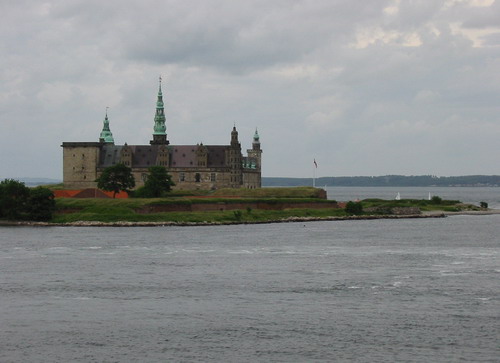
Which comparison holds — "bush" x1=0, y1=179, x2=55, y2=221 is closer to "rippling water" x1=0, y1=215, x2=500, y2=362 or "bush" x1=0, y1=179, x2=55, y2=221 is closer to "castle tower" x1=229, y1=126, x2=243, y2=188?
"rippling water" x1=0, y1=215, x2=500, y2=362

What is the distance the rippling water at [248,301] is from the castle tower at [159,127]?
101 metres

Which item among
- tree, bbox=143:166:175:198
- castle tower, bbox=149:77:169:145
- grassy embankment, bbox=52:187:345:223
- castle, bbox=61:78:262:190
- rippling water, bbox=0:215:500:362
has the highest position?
castle tower, bbox=149:77:169:145

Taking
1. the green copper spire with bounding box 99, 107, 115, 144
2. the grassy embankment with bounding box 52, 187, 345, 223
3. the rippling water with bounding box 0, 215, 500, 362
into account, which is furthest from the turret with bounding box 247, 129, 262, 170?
the rippling water with bounding box 0, 215, 500, 362

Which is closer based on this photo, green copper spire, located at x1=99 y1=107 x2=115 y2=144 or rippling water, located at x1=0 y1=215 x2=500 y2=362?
rippling water, located at x1=0 y1=215 x2=500 y2=362

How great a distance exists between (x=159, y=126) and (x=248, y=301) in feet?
462

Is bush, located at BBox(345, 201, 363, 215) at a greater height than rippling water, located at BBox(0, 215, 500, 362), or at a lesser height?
greater

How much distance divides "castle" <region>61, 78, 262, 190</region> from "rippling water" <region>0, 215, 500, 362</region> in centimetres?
8826

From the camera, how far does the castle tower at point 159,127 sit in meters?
184

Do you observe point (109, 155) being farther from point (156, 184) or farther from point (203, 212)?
point (203, 212)

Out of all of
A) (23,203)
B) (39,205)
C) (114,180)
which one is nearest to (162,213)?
(39,205)

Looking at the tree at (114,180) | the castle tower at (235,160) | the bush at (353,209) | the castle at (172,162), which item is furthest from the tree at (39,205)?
the castle tower at (235,160)

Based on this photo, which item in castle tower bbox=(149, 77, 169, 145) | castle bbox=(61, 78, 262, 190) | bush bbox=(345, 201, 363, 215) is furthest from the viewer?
castle tower bbox=(149, 77, 169, 145)

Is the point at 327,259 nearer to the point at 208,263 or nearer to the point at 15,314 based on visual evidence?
the point at 208,263

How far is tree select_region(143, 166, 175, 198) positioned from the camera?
128 m
